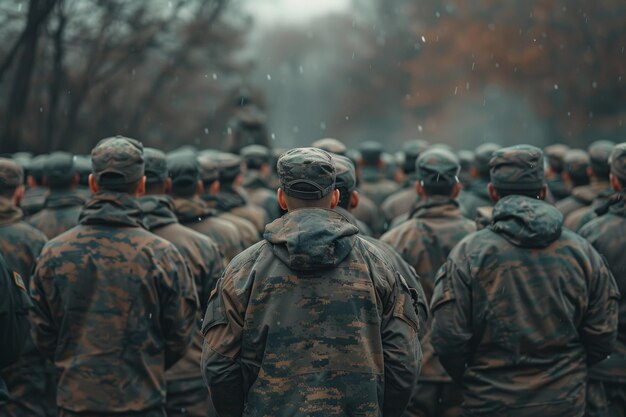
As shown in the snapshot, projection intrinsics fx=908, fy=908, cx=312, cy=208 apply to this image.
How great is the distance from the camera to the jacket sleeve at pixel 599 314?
5.36m

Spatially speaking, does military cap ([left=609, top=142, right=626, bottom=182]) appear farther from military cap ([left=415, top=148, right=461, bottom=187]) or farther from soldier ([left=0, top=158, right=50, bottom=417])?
soldier ([left=0, top=158, right=50, bottom=417])

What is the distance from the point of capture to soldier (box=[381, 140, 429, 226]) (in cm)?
1000

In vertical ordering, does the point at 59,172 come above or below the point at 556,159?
below

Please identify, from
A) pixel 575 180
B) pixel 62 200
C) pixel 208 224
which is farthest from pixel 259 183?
pixel 208 224

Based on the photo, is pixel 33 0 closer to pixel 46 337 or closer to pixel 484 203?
pixel 484 203

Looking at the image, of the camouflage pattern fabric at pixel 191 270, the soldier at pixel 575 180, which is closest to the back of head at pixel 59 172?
the camouflage pattern fabric at pixel 191 270

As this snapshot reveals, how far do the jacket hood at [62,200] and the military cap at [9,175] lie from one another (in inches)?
53.6

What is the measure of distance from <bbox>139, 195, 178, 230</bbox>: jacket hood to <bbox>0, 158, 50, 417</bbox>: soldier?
3.12 feet

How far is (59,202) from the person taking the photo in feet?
→ 26.4

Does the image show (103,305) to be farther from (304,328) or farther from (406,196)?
(406,196)

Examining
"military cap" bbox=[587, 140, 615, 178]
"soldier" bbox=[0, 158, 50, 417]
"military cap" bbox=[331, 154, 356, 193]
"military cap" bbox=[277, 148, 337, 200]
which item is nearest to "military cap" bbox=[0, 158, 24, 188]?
"soldier" bbox=[0, 158, 50, 417]

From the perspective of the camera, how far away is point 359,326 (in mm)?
3873

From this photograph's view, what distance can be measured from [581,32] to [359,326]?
3010cm

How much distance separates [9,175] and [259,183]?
4962mm
